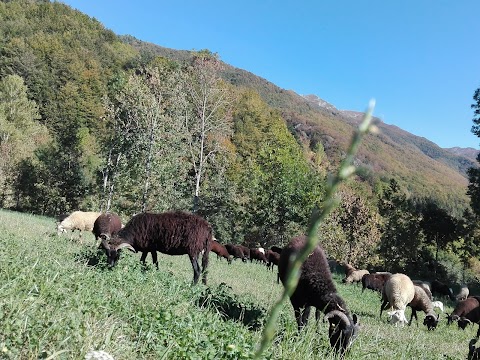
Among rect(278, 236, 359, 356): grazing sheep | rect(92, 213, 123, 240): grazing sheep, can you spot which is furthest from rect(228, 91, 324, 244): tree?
rect(278, 236, 359, 356): grazing sheep

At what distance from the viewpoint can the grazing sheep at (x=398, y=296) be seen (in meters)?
12.2

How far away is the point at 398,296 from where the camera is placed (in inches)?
489

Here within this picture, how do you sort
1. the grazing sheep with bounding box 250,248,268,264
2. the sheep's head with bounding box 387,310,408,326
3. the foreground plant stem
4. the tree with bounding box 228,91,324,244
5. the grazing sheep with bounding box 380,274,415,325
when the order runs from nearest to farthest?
1. the foreground plant stem
2. the sheep's head with bounding box 387,310,408,326
3. the grazing sheep with bounding box 380,274,415,325
4. the grazing sheep with bounding box 250,248,268,264
5. the tree with bounding box 228,91,324,244

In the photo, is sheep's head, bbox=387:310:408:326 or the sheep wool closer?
sheep's head, bbox=387:310:408:326

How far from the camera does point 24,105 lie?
54.1 meters

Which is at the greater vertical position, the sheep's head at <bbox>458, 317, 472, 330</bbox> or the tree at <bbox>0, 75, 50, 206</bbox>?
the tree at <bbox>0, 75, 50, 206</bbox>

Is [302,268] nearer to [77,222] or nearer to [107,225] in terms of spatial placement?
[107,225]

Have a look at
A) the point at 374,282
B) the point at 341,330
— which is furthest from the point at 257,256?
the point at 341,330

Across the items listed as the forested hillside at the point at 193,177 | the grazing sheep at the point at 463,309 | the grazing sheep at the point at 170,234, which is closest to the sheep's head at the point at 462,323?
the grazing sheep at the point at 463,309

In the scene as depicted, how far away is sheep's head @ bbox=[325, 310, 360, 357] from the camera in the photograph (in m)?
5.94

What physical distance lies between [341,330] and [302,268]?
5.24 ft

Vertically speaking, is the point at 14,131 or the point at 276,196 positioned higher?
the point at 14,131

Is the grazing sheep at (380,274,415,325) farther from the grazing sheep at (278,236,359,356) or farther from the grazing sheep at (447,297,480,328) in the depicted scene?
the grazing sheep at (278,236,359,356)

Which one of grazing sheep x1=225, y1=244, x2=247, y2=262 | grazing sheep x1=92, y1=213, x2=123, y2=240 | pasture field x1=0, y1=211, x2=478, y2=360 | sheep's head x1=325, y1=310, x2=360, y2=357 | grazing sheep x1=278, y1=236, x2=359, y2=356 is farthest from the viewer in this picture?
grazing sheep x1=225, y1=244, x2=247, y2=262
